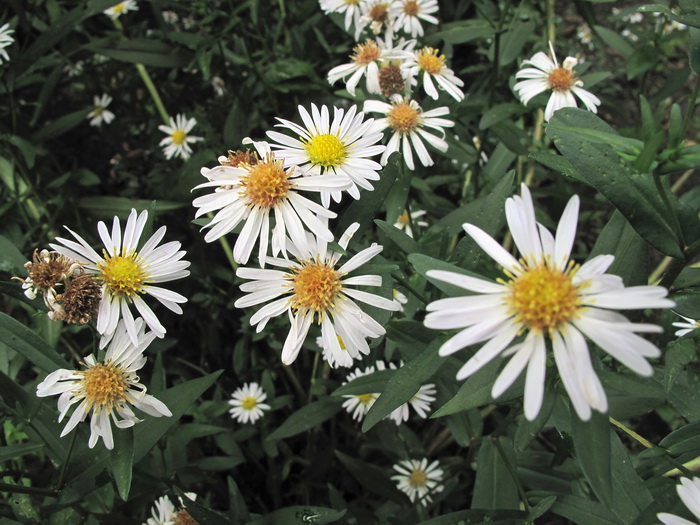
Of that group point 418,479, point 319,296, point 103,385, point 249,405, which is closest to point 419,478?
point 418,479

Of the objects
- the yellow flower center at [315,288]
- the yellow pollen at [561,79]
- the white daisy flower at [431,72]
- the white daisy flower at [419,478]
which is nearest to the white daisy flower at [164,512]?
the white daisy flower at [419,478]

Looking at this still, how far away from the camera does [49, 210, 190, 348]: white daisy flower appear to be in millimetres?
1409

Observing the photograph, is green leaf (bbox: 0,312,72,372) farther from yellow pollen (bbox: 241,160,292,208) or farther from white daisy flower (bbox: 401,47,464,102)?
white daisy flower (bbox: 401,47,464,102)

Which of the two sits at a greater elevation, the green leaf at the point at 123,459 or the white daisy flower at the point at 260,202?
the white daisy flower at the point at 260,202

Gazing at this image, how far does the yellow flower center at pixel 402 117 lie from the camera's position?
1.89 m

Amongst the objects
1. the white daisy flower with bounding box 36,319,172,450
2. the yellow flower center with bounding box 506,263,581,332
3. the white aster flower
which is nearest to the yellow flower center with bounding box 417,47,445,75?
the yellow flower center with bounding box 506,263,581,332

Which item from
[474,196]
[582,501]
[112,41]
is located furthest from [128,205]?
[582,501]

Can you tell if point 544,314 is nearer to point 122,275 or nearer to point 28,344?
point 122,275

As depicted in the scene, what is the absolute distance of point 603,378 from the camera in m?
1.11

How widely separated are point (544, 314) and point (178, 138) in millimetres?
2410

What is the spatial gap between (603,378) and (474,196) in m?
1.42

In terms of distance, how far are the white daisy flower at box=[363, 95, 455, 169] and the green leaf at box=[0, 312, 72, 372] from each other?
1.17 meters

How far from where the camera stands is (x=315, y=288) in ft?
4.46

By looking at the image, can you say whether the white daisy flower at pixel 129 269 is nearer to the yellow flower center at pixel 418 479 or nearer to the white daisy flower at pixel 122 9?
the yellow flower center at pixel 418 479
